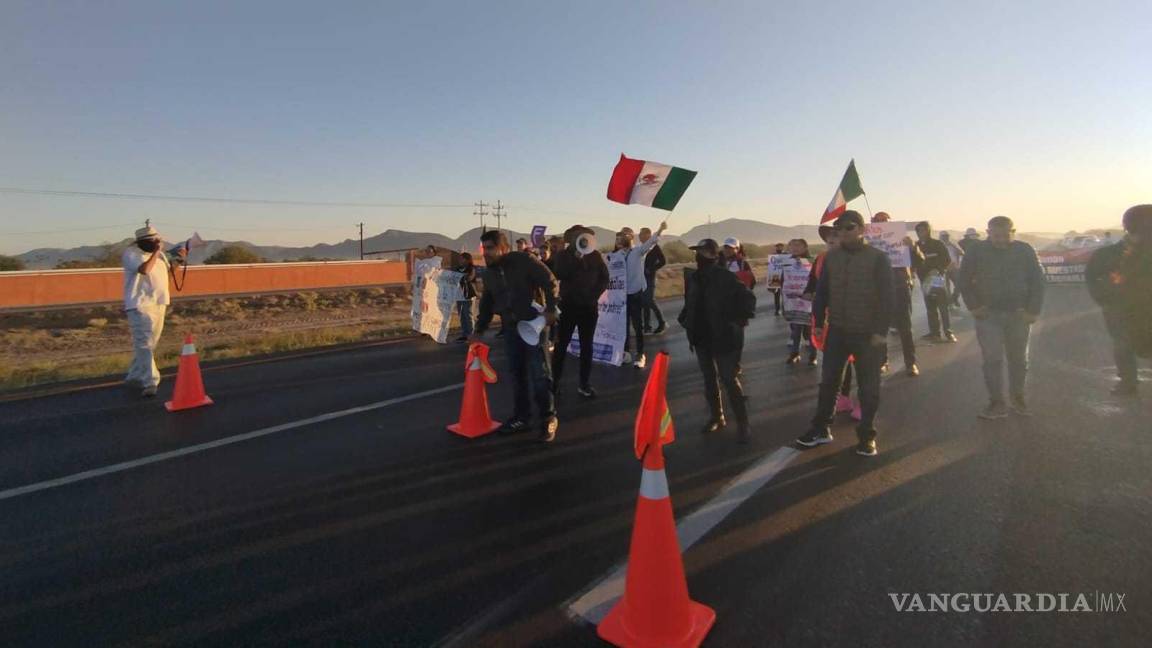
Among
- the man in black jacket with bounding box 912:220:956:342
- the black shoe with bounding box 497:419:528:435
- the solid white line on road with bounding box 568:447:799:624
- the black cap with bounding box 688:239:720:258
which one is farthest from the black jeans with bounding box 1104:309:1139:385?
the black shoe with bounding box 497:419:528:435

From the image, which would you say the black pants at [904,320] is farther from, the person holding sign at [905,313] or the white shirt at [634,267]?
the white shirt at [634,267]

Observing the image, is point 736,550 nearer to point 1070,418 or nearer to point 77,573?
point 77,573

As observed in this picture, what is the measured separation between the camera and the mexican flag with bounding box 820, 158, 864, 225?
33.6ft

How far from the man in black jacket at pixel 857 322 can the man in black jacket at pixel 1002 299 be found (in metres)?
1.61

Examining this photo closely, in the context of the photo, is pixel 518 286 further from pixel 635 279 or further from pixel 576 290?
pixel 635 279

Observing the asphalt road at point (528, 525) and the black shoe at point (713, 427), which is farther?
the black shoe at point (713, 427)

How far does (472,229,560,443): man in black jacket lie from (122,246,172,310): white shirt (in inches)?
177

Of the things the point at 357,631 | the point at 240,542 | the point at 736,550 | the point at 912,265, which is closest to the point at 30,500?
the point at 240,542

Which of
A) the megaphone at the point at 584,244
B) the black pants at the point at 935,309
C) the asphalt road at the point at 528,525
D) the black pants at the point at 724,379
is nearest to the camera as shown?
the asphalt road at the point at 528,525

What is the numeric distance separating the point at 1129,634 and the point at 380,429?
555 centimetres

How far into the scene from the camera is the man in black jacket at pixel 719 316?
5555 mm

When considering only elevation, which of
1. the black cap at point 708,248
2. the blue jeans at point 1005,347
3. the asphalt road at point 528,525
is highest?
the black cap at point 708,248

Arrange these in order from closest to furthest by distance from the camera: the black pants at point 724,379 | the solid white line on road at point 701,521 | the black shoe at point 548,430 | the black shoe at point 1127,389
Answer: the solid white line on road at point 701,521
the black pants at point 724,379
the black shoe at point 548,430
the black shoe at point 1127,389

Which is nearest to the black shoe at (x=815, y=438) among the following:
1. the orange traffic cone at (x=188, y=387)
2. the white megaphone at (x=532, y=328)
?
the white megaphone at (x=532, y=328)
